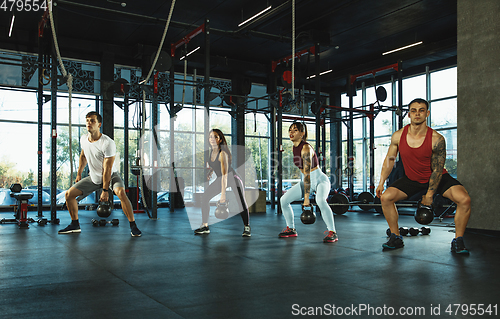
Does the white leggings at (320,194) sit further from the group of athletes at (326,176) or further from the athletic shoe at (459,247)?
the athletic shoe at (459,247)

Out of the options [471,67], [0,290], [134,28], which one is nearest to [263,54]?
[134,28]

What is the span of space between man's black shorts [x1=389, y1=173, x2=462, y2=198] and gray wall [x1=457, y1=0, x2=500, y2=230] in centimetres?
173

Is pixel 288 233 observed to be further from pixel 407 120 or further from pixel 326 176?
pixel 407 120

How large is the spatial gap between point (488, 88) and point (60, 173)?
896 cm

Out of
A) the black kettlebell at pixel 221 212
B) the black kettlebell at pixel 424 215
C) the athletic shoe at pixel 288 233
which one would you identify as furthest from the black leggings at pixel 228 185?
the black kettlebell at pixel 424 215

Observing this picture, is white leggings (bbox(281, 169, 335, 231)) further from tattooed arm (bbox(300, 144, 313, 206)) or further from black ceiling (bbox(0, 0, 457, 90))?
black ceiling (bbox(0, 0, 457, 90))

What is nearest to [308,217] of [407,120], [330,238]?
[330,238]

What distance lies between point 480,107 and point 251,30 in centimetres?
522

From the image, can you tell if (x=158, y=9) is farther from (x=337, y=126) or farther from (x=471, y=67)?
(x=337, y=126)

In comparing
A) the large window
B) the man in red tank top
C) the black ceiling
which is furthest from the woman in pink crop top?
the large window

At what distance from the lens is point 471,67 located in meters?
5.02

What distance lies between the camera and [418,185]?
3.45 meters

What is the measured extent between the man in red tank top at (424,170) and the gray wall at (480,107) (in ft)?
5.72

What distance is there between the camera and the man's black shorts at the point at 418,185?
11.1ft
